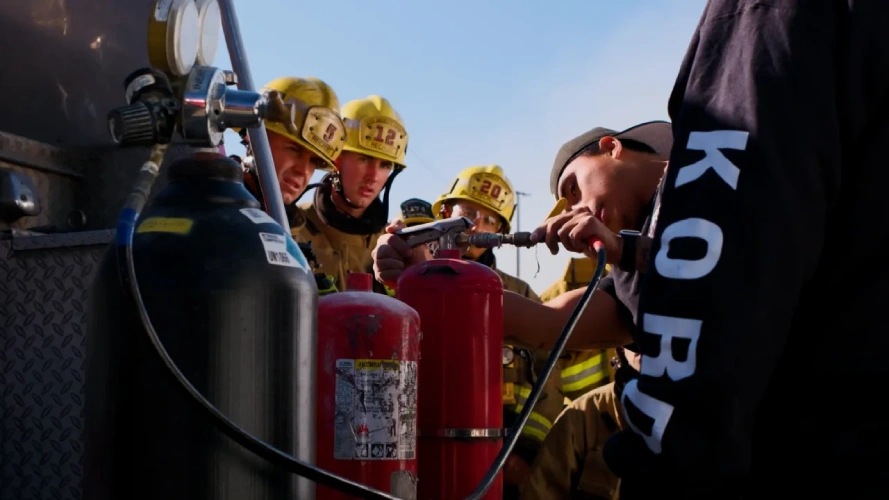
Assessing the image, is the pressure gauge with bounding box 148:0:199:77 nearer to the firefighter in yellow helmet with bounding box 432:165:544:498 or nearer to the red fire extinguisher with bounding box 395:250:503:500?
the red fire extinguisher with bounding box 395:250:503:500

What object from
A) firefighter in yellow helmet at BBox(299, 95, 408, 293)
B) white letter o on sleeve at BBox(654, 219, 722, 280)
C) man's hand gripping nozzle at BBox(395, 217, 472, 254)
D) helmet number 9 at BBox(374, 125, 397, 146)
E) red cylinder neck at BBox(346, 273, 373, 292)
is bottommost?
red cylinder neck at BBox(346, 273, 373, 292)

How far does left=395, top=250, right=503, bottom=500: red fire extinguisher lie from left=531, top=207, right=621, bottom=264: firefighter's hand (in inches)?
10.3

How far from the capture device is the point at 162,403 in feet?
4.27

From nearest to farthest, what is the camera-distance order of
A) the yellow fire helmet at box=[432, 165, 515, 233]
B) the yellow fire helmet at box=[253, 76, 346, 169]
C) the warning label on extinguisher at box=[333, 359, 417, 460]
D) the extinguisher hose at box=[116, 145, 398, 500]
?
the extinguisher hose at box=[116, 145, 398, 500] < the warning label on extinguisher at box=[333, 359, 417, 460] < the yellow fire helmet at box=[253, 76, 346, 169] < the yellow fire helmet at box=[432, 165, 515, 233]

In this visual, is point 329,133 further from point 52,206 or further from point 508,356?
point 52,206

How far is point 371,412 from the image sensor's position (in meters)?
1.64

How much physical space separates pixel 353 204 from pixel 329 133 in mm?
1618

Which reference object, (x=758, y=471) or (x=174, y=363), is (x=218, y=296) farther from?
(x=758, y=471)

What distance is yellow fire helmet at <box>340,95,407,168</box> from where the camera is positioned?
6.26 m

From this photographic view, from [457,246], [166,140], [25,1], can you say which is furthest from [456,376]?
[25,1]

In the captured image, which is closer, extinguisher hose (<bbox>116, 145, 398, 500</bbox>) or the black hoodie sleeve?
extinguisher hose (<bbox>116, 145, 398, 500</bbox>)

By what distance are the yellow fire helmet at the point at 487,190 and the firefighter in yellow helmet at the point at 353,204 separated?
1.70 meters

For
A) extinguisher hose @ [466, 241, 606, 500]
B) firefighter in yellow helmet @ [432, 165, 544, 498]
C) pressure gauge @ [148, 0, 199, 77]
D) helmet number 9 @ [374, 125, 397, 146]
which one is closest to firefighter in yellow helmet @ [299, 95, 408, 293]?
helmet number 9 @ [374, 125, 397, 146]

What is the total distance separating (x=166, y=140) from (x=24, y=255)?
683 millimetres
